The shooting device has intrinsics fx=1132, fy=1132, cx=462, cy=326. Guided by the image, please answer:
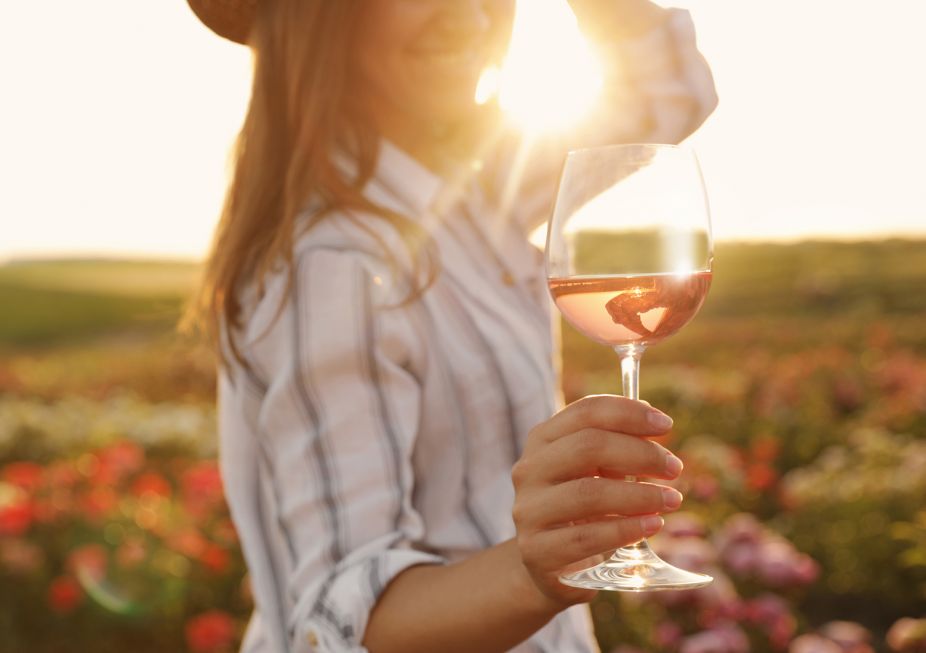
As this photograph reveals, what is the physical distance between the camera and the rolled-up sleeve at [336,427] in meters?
2.10

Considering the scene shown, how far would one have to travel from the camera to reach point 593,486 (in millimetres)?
1553

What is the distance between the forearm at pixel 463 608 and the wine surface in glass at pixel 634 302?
1.22 ft

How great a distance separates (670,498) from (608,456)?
10 cm

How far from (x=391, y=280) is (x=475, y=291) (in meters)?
0.28

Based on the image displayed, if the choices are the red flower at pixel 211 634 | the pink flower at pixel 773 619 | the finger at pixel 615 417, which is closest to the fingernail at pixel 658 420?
the finger at pixel 615 417

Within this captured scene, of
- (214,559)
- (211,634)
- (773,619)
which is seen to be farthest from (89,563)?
(773,619)

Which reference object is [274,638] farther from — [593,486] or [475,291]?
[593,486]

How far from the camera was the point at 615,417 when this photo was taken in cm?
152

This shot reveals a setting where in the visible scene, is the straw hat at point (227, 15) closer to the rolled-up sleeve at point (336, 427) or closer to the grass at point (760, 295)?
the rolled-up sleeve at point (336, 427)

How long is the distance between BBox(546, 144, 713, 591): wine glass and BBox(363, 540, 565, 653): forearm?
12 centimetres

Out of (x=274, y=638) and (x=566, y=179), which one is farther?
(x=274, y=638)

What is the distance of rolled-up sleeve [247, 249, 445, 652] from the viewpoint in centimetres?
210

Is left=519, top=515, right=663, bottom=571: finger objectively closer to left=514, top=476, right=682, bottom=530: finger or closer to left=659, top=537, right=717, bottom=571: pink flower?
left=514, top=476, right=682, bottom=530: finger

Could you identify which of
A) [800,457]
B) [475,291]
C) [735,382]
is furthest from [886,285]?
[475,291]
